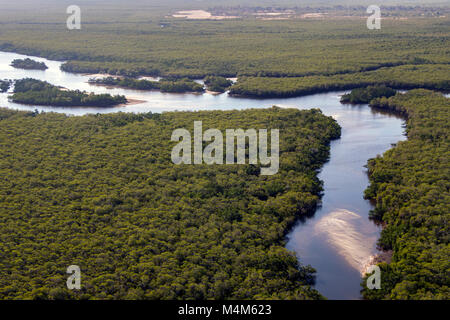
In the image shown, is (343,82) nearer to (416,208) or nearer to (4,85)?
(416,208)

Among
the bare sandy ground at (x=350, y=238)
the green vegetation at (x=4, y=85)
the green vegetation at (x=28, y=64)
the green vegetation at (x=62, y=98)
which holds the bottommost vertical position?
the bare sandy ground at (x=350, y=238)

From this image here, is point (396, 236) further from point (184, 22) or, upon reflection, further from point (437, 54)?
point (184, 22)

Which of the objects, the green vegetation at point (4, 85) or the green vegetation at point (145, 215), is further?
the green vegetation at point (4, 85)

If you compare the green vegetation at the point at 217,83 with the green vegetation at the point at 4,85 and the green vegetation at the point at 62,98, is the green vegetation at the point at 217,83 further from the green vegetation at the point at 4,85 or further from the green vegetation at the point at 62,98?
the green vegetation at the point at 4,85

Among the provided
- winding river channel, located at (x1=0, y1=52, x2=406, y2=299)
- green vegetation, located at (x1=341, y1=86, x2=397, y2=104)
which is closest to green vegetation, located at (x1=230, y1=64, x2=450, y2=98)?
winding river channel, located at (x1=0, y1=52, x2=406, y2=299)

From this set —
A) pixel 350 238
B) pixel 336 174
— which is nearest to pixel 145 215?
pixel 350 238

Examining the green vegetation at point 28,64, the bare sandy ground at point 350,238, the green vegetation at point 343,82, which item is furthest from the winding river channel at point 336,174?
the green vegetation at point 28,64
